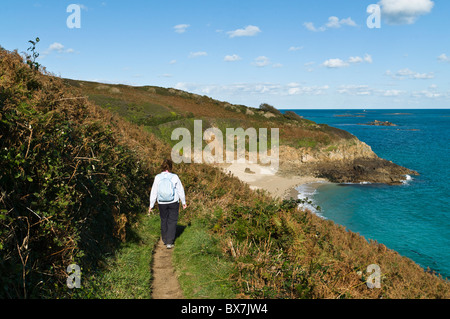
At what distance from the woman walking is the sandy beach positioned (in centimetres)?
2419

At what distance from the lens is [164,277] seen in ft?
20.4

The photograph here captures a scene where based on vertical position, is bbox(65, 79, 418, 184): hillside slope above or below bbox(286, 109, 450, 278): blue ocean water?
above

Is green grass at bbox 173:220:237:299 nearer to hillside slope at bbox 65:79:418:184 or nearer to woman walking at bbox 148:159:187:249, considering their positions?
woman walking at bbox 148:159:187:249

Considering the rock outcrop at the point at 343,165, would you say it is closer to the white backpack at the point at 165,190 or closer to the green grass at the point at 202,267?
the green grass at the point at 202,267

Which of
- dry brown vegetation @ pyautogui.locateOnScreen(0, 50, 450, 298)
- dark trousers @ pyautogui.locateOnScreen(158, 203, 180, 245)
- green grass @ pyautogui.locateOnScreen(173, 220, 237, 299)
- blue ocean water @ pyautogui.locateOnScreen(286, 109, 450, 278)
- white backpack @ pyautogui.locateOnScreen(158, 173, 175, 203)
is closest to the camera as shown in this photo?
dry brown vegetation @ pyautogui.locateOnScreen(0, 50, 450, 298)

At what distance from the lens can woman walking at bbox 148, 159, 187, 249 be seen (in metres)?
7.66

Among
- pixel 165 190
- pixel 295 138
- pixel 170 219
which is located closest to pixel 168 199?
pixel 165 190

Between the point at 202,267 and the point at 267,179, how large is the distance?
102 ft

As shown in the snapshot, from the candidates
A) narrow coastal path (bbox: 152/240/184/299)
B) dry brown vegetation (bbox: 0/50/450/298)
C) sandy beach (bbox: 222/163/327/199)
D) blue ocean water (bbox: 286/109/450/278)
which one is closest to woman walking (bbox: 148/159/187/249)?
narrow coastal path (bbox: 152/240/184/299)

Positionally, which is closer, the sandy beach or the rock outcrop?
the sandy beach

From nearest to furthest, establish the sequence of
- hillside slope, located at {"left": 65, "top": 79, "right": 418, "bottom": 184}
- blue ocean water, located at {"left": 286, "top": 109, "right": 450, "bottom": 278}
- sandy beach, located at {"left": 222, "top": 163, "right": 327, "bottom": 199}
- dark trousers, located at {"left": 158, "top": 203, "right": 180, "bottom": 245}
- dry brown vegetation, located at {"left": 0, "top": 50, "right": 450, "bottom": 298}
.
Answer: dry brown vegetation, located at {"left": 0, "top": 50, "right": 450, "bottom": 298}, dark trousers, located at {"left": 158, "top": 203, "right": 180, "bottom": 245}, blue ocean water, located at {"left": 286, "top": 109, "right": 450, "bottom": 278}, sandy beach, located at {"left": 222, "top": 163, "right": 327, "bottom": 199}, hillside slope, located at {"left": 65, "top": 79, "right": 418, "bottom": 184}

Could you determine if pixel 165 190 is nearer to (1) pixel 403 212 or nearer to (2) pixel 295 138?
(1) pixel 403 212
